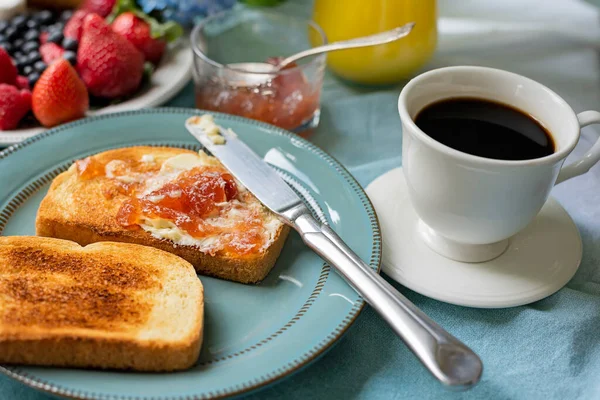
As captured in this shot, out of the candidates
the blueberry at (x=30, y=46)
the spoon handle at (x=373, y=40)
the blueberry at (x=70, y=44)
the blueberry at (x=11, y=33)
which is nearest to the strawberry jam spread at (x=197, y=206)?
the spoon handle at (x=373, y=40)

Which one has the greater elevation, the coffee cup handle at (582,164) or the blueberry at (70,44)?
the blueberry at (70,44)

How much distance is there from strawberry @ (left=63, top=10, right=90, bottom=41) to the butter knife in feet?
2.84

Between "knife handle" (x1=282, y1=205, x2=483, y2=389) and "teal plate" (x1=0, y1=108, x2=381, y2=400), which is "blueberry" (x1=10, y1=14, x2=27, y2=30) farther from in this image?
"knife handle" (x1=282, y1=205, x2=483, y2=389)

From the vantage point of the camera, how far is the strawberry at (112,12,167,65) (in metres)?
2.61

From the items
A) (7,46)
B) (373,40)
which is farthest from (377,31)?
(7,46)

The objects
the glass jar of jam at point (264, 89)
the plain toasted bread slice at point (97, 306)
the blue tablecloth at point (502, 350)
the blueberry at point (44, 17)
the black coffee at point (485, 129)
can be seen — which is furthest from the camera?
the blueberry at point (44, 17)

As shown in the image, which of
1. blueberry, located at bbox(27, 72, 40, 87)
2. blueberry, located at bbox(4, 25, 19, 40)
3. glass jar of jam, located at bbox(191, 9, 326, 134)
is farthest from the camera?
blueberry, located at bbox(4, 25, 19, 40)

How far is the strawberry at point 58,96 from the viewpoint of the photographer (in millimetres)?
2225

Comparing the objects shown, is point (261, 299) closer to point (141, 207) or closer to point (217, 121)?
point (141, 207)

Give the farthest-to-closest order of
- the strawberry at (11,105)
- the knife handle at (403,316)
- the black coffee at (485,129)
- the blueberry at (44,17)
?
the blueberry at (44,17)
the strawberry at (11,105)
the black coffee at (485,129)
the knife handle at (403,316)

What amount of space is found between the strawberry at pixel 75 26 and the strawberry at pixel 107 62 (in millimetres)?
192

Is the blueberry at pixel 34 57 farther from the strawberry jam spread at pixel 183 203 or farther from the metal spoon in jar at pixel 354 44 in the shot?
the strawberry jam spread at pixel 183 203

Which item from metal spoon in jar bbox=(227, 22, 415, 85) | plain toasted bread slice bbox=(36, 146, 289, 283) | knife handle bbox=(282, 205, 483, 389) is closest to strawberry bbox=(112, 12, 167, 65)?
metal spoon in jar bbox=(227, 22, 415, 85)

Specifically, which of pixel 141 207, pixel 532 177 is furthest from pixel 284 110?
pixel 532 177
